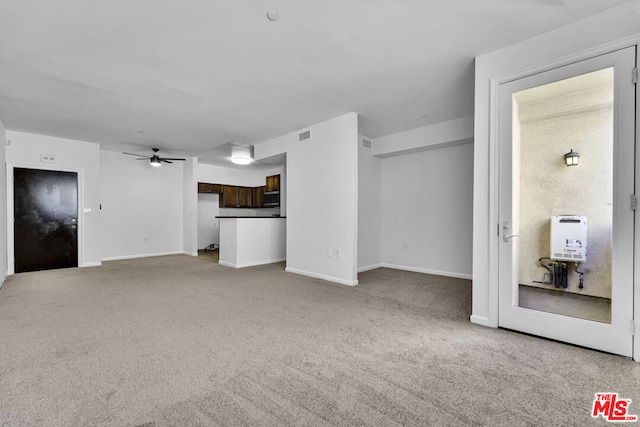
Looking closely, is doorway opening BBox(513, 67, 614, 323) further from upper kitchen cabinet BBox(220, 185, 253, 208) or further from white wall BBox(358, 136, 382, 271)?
upper kitchen cabinet BBox(220, 185, 253, 208)

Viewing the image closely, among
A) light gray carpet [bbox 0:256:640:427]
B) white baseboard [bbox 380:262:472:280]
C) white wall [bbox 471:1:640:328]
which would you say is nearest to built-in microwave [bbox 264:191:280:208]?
white baseboard [bbox 380:262:472:280]

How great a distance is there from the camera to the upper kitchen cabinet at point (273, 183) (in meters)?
8.31

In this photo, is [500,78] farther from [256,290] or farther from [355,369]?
[256,290]

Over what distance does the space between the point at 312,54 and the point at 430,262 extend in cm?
437

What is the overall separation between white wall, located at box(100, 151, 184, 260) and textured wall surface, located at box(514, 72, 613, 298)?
316 inches

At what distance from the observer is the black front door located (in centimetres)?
546

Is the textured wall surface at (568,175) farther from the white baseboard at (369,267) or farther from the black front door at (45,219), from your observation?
the black front door at (45,219)

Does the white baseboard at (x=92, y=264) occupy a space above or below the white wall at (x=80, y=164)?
below

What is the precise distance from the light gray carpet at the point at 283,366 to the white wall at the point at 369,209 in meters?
2.16

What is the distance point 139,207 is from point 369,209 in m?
5.88

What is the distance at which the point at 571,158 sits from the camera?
101 inches

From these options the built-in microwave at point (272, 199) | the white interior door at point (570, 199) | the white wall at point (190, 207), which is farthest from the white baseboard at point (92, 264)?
the white interior door at point (570, 199)

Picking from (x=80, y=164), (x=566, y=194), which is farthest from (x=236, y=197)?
(x=566, y=194)

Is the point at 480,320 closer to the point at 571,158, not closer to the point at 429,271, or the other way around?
the point at 571,158
